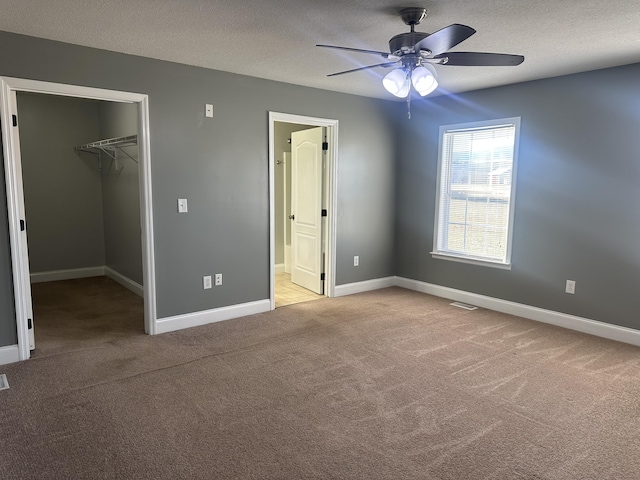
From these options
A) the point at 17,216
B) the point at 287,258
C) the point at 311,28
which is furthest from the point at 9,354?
the point at 287,258

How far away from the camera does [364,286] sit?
5.55 metres

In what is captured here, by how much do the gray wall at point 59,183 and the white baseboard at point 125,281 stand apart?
0.93 ft

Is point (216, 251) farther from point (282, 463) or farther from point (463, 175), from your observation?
point (463, 175)

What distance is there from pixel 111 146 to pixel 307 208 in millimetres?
2679

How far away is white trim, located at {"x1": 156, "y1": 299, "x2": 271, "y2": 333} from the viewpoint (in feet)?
13.0

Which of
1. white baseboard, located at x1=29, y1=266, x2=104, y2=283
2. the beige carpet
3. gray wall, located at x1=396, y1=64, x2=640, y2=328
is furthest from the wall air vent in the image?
white baseboard, located at x1=29, y1=266, x2=104, y2=283

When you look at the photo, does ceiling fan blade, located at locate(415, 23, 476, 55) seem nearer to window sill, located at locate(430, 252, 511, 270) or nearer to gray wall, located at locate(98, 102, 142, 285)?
window sill, located at locate(430, 252, 511, 270)

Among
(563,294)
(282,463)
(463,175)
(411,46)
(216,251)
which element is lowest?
(282,463)

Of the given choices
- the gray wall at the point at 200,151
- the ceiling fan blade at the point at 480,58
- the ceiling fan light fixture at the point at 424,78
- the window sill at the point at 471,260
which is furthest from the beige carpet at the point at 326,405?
the ceiling fan blade at the point at 480,58

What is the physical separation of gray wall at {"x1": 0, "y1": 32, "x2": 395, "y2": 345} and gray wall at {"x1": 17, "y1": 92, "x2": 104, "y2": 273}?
2.93 m

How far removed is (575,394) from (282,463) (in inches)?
81.1

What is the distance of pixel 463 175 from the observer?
16.3ft

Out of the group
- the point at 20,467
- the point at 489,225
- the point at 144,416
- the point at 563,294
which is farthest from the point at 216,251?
the point at 563,294

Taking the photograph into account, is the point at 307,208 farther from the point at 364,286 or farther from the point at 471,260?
the point at 471,260
